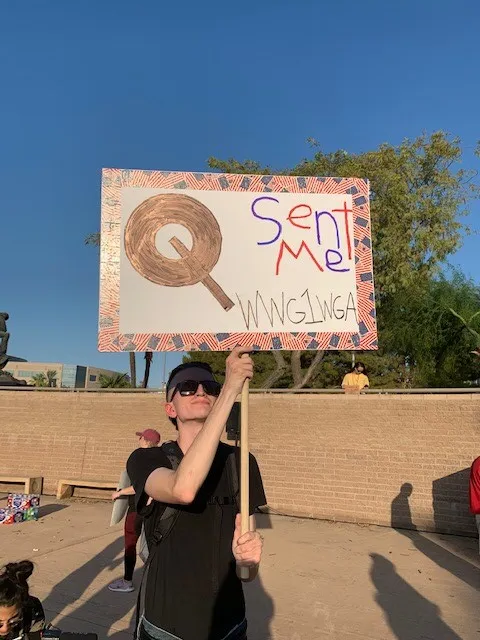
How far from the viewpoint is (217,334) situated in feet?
10.2

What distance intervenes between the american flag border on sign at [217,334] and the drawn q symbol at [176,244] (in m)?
0.14

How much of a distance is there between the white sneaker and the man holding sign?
12.2 ft

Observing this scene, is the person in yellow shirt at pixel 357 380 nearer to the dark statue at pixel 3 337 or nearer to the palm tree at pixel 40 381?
the dark statue at pixel 3 337

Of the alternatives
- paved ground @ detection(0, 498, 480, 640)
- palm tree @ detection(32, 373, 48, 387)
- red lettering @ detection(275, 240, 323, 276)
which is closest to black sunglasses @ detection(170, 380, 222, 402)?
red lettering @ detection(275, 240, 323, 276)

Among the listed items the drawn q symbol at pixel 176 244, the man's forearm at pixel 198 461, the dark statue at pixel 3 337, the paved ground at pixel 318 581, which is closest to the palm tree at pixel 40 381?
the dark statue at pixel 3 337

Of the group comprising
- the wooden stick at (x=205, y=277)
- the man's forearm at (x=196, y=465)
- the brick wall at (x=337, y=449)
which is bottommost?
the brick wall at (x=337, y=449)

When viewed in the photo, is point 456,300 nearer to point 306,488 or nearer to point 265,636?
point 306,488

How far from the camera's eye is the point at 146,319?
2.86 m

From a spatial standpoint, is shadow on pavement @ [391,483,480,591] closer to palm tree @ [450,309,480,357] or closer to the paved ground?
the paved ground

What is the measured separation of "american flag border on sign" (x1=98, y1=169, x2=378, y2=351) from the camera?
3014 millimetres

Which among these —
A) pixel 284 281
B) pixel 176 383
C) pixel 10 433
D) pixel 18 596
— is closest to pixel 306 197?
pixel 284 281

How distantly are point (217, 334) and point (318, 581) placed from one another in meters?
3.91

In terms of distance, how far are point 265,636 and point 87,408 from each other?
8.73 m

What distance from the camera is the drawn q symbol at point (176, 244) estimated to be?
3014mm
